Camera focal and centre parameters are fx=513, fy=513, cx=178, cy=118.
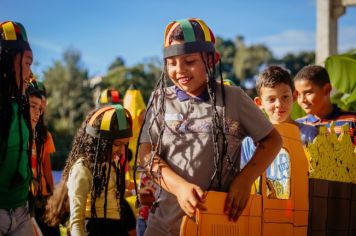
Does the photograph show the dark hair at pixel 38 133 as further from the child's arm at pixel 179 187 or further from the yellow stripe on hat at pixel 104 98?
the yellow stripe on hat at pixel 104 98

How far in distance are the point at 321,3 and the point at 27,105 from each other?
5870 millimetres

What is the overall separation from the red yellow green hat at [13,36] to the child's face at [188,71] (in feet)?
2.51

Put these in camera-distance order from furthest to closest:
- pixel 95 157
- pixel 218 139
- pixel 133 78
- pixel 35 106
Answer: pixel 133 78 → pixel 35 106 → pixel 95 157 → pixel 218 139

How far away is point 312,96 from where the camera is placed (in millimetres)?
4473

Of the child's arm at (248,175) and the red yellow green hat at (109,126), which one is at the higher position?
the red yellow green hat at (109,126)

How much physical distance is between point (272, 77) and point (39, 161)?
1727mm

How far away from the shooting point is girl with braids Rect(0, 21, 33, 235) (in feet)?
7.93

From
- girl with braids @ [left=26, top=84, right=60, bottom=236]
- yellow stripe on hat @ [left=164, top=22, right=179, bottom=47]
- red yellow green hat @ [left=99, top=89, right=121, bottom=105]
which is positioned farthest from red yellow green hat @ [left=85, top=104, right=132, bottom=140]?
red yellow green hat @ [left=99, top=89, right=121, bottom=105]

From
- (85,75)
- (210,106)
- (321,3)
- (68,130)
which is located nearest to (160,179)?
(210,106)

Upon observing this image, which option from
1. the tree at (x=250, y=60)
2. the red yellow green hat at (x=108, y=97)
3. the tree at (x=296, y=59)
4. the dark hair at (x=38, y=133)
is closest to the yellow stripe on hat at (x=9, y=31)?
the dark hair at (x=38, y=133)

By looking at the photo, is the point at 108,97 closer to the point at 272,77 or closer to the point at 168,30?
the point at 272,77

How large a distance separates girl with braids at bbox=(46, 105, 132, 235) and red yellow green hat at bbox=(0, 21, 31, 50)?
1.08 m

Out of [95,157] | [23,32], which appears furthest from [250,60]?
[23,32]

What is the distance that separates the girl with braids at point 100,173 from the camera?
10.9ft
